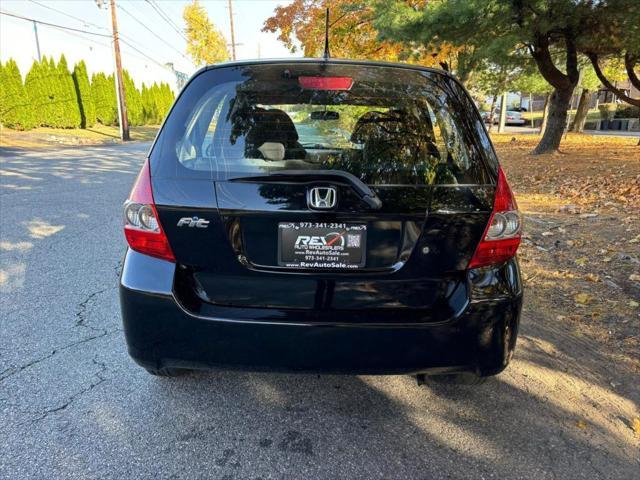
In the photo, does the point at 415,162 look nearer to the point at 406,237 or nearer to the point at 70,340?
the point at 406,237

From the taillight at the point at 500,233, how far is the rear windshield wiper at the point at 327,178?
501 mm

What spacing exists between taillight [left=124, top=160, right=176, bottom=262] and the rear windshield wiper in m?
0.38

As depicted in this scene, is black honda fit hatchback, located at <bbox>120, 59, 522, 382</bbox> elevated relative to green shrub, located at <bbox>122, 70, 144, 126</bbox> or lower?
lower

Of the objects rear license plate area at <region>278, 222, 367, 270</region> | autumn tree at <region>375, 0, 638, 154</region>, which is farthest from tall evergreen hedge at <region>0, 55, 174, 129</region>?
rear license plate area at <region>278, 222, 367, 270</region>

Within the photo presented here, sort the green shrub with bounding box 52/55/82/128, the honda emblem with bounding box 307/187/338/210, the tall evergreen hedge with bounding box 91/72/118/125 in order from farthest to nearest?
the tall evergreen hedge with bounding box 91/72/118/125 → the green shrub with bounding box 52/55/82/128 → the honda emblem with bounding box 307/187/338/210

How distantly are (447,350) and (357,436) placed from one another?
A: 2.07 ft

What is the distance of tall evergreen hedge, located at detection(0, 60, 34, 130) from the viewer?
2286 centimetres

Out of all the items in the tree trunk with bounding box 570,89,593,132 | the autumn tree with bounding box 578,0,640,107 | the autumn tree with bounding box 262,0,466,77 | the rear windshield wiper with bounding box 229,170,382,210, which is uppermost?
the autumn tree with bounding box 262,0,466,77

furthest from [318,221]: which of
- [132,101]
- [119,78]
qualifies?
[132,101]

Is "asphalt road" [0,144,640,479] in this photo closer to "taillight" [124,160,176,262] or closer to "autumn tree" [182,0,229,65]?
"taillight" [124,160,176,262]

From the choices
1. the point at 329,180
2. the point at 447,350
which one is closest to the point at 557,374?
the point at 447,350

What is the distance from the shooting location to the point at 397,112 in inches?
93.0

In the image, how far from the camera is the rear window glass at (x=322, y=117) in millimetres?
2027

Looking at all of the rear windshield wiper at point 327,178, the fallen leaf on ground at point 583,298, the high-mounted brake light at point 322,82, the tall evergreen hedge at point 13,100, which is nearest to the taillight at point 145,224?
the rear windshield wiper at point 327,178
